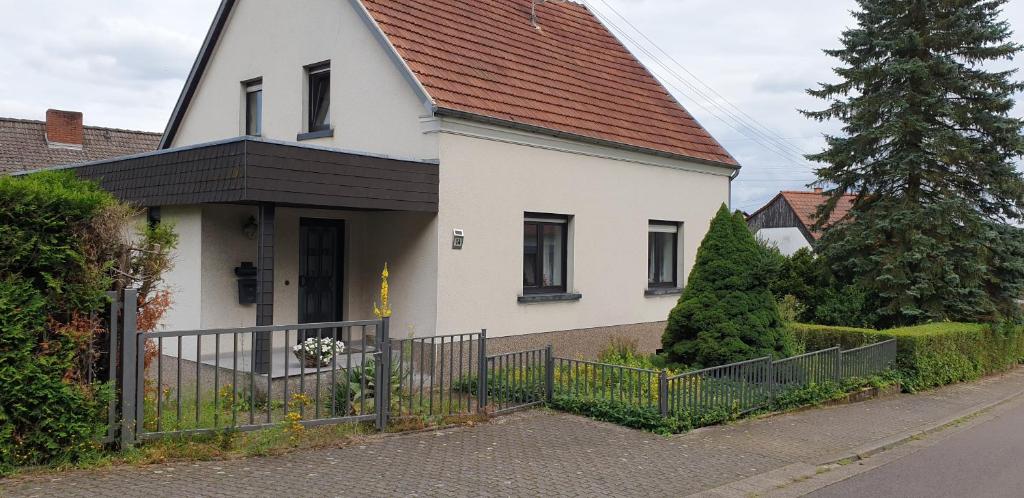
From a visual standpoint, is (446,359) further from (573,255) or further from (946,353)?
(946,353)

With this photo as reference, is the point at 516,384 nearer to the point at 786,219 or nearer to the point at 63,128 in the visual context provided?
the point at 63,128

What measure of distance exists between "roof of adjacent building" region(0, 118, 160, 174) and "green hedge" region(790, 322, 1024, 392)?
19928mm

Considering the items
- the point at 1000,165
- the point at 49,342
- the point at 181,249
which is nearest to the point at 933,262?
the point at 1000,165

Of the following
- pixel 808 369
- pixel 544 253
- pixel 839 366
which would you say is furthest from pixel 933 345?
pixel 544 253

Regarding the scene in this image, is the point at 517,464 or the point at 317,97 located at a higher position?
the point at 317,97

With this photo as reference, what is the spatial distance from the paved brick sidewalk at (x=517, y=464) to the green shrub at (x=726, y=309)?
128 centimetres

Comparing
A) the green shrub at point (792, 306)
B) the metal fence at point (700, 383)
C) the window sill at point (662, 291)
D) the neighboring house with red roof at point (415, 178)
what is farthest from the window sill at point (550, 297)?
the green shrub at point (792, 306)

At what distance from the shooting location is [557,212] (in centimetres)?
1344

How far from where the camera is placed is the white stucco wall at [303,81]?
11883 millimetres

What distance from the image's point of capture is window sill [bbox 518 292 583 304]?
12773 mm

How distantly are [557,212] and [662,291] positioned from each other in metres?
3.47

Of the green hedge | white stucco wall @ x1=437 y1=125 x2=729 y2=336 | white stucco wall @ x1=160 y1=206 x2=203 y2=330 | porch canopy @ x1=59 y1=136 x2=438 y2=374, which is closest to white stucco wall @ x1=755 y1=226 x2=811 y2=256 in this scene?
the green hedge

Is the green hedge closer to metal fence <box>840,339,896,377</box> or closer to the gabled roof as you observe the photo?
metal fence <box>840,339,896,377</box>

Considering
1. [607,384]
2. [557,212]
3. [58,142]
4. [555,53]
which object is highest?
[555,53]
